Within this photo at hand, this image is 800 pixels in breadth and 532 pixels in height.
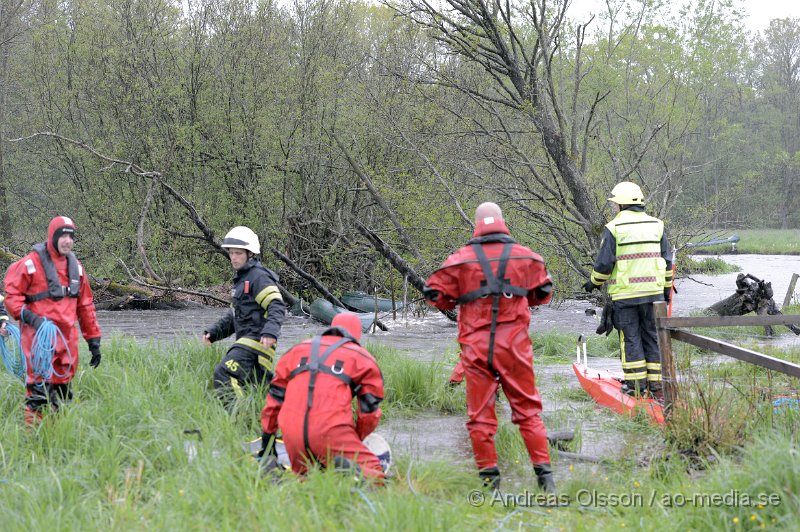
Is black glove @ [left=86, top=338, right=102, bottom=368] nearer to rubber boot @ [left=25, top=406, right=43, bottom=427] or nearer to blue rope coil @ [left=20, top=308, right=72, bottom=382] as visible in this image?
blue rope coil @ [left=20, top=308, right=72, bottom=382]

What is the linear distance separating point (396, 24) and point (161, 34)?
573cm

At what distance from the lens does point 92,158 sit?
20453 mm

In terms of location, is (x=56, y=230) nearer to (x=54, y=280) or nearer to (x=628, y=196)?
(x=54, y=280)

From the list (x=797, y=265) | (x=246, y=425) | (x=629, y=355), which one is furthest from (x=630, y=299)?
(x=797, y=265)

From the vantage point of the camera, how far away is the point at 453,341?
11352 millimetres

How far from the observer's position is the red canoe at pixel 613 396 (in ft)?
20.2

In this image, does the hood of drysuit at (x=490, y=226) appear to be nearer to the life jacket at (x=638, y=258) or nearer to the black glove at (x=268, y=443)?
the black glove at (x=268, y=443)

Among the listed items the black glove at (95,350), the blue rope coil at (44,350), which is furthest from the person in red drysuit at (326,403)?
the black glove at (95,350)

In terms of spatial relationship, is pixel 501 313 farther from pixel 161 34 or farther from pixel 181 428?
pixel 161 34

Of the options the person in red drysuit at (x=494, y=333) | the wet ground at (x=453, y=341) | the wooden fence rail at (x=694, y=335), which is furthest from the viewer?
the wet ground at (x=453, y=341)

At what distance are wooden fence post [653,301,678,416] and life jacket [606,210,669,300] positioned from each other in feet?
4.95

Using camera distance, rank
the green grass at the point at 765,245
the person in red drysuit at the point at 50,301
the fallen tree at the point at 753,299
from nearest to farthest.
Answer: the person in red drysuit at the point at 50,301
the fallen tree at the point at 753,299
the green grass at the point at 765,245

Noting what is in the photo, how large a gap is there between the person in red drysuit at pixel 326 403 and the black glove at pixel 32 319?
2388mm

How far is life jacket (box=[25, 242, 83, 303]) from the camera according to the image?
6242 mm
